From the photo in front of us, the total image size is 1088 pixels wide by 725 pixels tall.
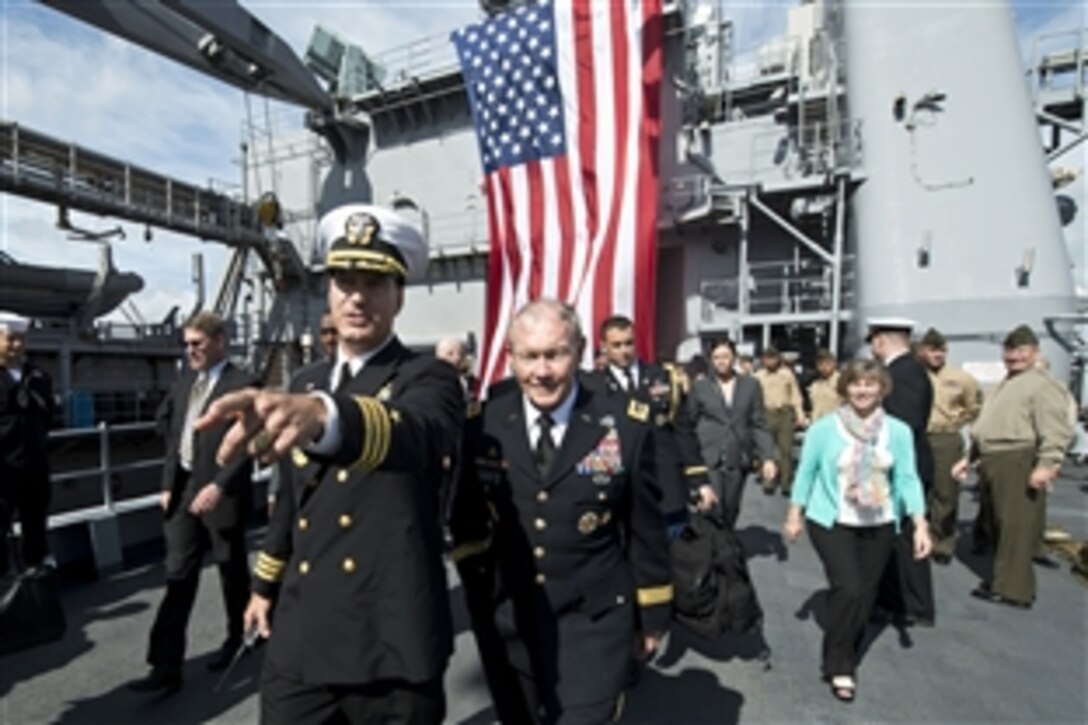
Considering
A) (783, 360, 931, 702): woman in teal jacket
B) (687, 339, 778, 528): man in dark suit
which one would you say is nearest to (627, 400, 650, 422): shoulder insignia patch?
(783, 360, 931, 702): woman in teal jacket

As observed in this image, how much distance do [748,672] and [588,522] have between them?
1.85m

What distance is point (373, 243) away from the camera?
53.6 inches

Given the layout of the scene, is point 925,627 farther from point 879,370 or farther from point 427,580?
point 427,580

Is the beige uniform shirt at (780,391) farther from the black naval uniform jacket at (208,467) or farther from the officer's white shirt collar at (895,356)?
the black naval uniform jacket at (208,467)

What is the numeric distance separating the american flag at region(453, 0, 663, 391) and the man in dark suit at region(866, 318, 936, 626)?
5592 mm

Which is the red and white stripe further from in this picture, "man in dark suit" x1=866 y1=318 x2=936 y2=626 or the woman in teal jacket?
the woman in teal jacket

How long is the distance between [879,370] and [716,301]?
846cm

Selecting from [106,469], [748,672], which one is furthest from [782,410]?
[106,469]

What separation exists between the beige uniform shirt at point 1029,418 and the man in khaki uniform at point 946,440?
48 cm

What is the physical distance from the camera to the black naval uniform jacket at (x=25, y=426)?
3.04 metres

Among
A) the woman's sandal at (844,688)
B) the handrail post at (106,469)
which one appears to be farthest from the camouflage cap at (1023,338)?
the handrail post at (106,469)

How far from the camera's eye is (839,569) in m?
2.66

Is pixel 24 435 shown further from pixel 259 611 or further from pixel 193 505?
pixel 259 611

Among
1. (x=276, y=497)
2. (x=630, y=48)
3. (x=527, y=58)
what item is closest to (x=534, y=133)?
(x=527, y=58)
